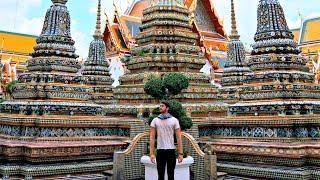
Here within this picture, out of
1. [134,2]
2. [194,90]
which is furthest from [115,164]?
[134,2]

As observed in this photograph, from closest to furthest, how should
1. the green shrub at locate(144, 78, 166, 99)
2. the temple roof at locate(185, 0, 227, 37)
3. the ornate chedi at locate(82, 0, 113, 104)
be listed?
the green shrub at locate(144, 78, 166, 99) < the ornate chedi at locate(82, 0, 113, 104) < the temple roof at locate(185, 0, 227, 37)

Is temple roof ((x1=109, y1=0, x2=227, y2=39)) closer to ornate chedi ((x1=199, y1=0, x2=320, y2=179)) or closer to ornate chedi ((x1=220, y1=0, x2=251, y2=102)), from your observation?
ornate chedi ((x1=220, y1=0, x2=251, y2=102))

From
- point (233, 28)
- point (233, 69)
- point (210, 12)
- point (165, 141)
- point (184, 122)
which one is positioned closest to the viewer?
point (165, 141)

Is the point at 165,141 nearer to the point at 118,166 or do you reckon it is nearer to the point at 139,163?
the point at 118,166

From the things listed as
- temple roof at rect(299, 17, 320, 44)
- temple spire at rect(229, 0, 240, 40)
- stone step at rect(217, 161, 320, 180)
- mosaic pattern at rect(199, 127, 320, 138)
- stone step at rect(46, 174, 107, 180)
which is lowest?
stone step at rect(46, 174, 107, 180)

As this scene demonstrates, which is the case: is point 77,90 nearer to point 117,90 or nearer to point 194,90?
point 117,90

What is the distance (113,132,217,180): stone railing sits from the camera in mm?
6898

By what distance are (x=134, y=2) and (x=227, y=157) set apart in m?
21.5

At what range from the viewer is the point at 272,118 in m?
7.57

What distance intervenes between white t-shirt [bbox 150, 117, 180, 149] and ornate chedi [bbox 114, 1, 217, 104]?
13.4ft

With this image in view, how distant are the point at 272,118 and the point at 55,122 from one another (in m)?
3.85

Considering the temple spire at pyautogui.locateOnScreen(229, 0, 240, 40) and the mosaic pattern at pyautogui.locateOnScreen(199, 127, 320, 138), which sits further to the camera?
the temple spire at pyautogui.locateOnScreen(229, 0, 240, 40)

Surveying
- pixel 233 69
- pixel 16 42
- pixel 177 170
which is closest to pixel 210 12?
pixel 233 69

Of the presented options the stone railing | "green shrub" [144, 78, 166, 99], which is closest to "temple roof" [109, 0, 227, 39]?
"green shrub" [144, 78, 166, 99]
